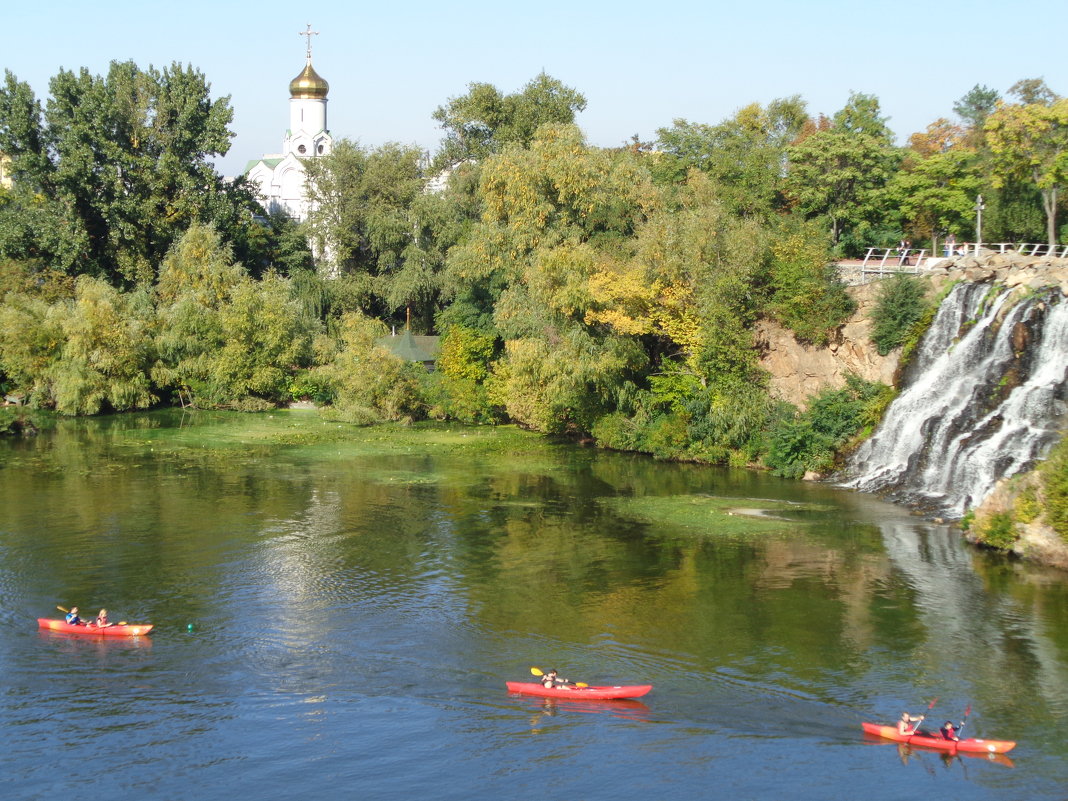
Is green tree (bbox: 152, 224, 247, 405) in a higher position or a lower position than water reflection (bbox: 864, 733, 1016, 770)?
higher

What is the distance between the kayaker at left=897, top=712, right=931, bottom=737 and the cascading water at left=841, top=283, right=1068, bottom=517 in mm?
19236

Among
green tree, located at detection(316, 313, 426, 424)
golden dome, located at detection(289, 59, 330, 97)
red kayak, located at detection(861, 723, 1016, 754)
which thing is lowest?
red kayak, located at detection(861, 723, 1016, 754)

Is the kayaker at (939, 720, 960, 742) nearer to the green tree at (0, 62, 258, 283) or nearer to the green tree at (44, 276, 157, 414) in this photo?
the green tree at (44, 276, 157, 414)

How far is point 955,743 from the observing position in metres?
23.0

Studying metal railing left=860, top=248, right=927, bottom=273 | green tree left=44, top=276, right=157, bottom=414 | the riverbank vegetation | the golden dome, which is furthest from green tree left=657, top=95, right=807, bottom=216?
the golden dome

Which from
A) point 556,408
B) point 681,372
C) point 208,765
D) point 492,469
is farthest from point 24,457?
point 208,765

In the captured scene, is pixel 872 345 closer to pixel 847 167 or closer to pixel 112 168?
pixel 847 167

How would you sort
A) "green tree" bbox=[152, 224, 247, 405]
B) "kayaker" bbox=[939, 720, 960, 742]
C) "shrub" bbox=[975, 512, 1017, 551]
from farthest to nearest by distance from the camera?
"green tree" bbox=[152, 224, 247, 405] → "shrub" bbox=[975, 512, 1017, 551] → "kayaker" bbox=[939, 720, 960, 742]

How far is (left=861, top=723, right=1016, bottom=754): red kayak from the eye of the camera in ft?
74.9

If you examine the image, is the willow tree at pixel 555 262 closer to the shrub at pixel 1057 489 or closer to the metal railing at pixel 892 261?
the metal railing at pixel 892 261

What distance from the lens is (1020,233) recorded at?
2566 inches

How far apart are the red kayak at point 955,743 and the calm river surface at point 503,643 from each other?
Answer: 0.27m

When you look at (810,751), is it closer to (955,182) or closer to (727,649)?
(727,649)

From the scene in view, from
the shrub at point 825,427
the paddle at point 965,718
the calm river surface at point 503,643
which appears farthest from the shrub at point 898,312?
the paddle at point 965,718
